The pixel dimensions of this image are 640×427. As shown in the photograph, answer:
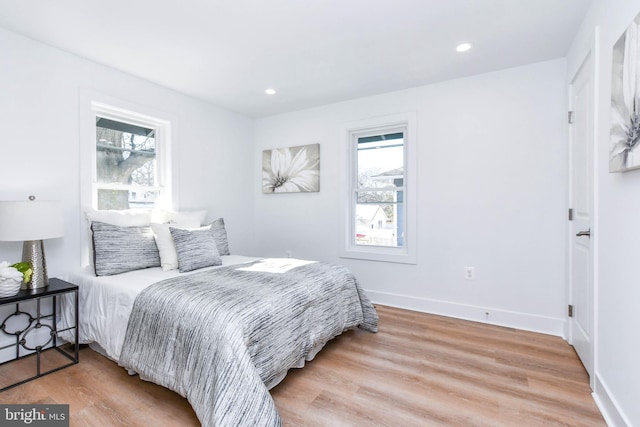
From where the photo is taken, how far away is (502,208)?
2.87 metres

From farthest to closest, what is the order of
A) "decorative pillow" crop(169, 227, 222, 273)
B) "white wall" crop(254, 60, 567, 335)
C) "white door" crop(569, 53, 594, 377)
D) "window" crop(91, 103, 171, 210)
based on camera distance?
"window" crop(91, 103, 171, 210)
"white wall" crop(254, 60, 567, 335)
"decorative pillow" crop(169, 227, 222, 273)
"white door" crop(569, 53, 594, 377)

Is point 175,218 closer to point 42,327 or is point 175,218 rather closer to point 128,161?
point 128,161

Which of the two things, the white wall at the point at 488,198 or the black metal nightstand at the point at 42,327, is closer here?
the black metal nightstand at the point at 42,327

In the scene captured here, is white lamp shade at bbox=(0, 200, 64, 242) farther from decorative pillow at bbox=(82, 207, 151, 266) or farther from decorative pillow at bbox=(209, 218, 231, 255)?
decorative pillow at bbox=(209, 218, 231, 255)

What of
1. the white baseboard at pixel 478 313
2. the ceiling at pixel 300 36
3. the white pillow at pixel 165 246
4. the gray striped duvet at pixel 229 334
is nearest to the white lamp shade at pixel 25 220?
the white pillow at pixel 165 246

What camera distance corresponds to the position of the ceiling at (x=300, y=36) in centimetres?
197

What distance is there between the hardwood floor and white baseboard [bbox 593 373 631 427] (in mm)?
38

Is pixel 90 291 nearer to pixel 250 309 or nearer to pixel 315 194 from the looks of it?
pixel 250 309

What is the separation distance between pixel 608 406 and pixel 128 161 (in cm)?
397

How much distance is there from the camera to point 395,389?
1.87 m

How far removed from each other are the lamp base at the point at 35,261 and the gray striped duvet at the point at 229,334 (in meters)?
0.82

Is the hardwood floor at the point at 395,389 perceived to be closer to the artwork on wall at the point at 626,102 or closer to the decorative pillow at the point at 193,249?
the decorative pillow at the point at 193,249

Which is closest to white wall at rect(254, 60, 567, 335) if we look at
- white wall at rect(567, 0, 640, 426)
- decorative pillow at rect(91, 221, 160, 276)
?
white wall at rect(567, 0, 640, 426)

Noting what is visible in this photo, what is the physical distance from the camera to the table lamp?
1.97 metres
